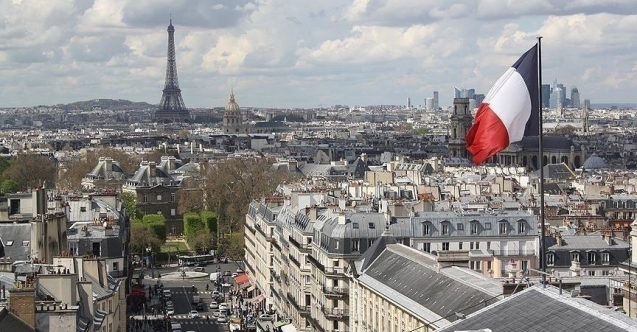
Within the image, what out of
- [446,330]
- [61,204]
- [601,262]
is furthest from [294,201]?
[446,330]

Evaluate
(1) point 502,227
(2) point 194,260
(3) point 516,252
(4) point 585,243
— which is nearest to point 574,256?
(4) point 585,243

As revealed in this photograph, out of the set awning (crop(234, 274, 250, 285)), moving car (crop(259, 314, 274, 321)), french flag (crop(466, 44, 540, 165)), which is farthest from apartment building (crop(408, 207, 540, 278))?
french flag (crop(466, 44, 540, 165))

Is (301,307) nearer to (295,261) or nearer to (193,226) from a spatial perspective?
(295,261)

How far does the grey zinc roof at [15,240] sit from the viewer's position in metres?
→ 46.2

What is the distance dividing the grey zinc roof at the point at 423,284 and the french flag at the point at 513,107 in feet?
40.2

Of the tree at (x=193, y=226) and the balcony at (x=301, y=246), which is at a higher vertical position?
the balcony at (x=301, y=246)

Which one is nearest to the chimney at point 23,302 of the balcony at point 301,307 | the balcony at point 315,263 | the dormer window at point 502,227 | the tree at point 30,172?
the balcony at point 315,263

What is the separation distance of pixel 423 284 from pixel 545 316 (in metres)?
20.4

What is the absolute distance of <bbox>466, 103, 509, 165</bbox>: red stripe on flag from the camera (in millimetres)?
26172

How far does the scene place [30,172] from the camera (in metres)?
154

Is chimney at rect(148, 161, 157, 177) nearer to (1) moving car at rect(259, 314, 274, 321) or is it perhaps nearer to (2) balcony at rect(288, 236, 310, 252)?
(1) moving car at rect(259, 314, 274, 321)

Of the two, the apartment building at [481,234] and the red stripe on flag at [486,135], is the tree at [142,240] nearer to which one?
the apartment building at [481,234]

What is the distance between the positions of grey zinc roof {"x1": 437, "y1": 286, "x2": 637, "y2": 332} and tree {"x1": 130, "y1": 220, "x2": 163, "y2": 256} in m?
71.6

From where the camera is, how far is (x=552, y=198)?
86562 mm
